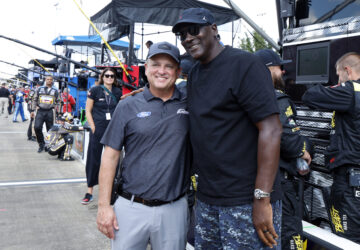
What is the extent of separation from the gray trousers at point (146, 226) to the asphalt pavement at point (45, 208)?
1810 millimetres

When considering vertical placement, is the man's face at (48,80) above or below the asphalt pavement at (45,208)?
above

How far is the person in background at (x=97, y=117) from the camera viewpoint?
16.4 feet

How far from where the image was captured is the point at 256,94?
1.65 metres

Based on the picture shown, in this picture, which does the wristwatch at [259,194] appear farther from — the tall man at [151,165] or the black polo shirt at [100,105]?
the black polo shirt at [100,105]

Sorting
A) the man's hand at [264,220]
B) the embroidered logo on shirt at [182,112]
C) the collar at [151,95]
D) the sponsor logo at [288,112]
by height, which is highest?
the collar at [151,95]

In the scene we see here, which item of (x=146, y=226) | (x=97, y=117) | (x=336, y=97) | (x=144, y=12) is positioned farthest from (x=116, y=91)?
(x=146, y=226)

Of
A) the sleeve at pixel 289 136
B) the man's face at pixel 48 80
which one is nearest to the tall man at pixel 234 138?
the sleeve at pixel 289 136

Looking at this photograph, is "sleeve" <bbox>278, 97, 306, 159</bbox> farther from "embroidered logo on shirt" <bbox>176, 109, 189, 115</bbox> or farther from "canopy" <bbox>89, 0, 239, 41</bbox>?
"canopy" <bbox>89, 0, 239, 41</bbox>

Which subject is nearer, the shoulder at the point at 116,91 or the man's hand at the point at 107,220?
the man's hand at the point at 107,220

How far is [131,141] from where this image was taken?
2.10 metres

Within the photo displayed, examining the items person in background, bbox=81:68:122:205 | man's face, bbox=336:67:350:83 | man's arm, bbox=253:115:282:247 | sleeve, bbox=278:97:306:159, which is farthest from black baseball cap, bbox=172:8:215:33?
person in background, bbox=81:68:122:205

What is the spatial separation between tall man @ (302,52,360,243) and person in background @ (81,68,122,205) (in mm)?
3161

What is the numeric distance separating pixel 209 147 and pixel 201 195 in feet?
0.99

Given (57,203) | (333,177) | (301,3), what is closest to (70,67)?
(57,203)
